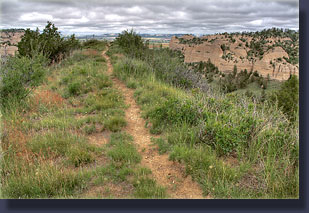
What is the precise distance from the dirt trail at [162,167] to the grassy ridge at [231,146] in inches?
5.4

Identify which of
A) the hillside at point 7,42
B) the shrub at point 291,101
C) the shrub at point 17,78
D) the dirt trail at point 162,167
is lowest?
the dirt trail at point 162,167

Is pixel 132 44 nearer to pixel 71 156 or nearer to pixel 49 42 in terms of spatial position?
pixel 49 42

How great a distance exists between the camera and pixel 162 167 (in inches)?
145

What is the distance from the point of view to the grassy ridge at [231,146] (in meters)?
2.92

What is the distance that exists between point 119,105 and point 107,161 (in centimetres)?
294

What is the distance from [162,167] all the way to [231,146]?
121cm

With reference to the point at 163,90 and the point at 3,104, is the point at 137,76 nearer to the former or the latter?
the point at 163,90

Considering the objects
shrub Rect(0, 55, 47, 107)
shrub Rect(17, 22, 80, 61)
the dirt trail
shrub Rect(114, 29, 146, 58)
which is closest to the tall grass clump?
the dirt trail

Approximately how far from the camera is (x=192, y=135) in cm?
406

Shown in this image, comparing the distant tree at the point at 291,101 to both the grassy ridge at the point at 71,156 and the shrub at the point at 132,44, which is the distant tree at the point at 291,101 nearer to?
the grassy ridge at the point at 71,156

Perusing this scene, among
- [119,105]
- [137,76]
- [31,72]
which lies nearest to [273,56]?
[137,76]

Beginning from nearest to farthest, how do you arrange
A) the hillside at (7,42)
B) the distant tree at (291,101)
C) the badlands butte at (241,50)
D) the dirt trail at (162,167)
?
the dirt trail at (162,167) → the distant tree at (291,101) → the hillside at (7,42) → the badlands butte at (241,50)

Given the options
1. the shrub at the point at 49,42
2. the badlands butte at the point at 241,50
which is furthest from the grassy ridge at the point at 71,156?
the badlands butte at the point at 241,50

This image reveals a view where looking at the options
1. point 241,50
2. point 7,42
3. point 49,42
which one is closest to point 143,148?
point 7,42
